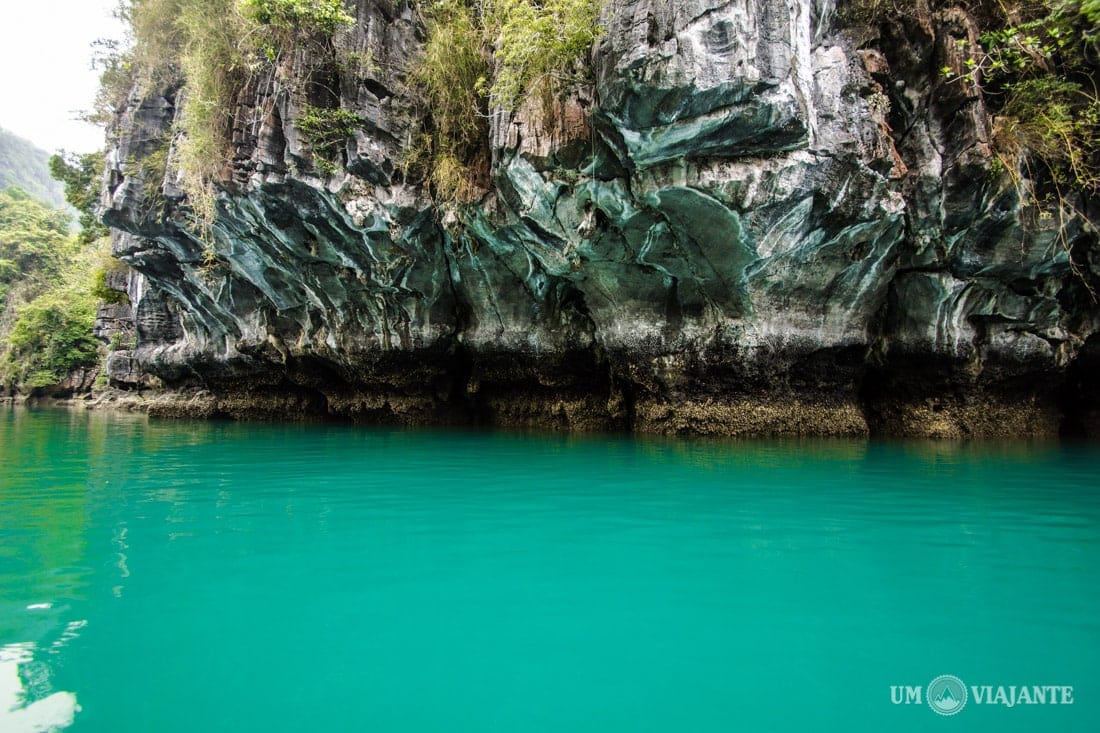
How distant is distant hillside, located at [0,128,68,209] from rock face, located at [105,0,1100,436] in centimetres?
7917

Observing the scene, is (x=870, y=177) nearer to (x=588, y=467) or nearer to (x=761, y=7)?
(x=761, y=7)

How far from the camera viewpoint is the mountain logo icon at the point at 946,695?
1.71 meters

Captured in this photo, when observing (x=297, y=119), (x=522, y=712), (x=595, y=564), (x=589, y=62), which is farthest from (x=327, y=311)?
(x=522, y=712)

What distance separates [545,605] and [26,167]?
105 meters

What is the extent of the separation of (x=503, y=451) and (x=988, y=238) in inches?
297

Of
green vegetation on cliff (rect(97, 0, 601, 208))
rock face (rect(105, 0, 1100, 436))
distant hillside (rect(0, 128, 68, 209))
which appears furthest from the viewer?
distant hillside (rect(0, 128, 68, 209))

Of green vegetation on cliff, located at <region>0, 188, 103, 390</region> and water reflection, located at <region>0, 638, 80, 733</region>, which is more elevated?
green vegetation on cliff, located at <region>0, 188, 103, 390</region>

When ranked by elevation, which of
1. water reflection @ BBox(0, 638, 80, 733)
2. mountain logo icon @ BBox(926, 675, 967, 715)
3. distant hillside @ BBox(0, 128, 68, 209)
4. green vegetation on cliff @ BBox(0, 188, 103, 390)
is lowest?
water reflection @ BBox(0, 638, 80, 733)

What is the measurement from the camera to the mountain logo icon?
5.60 ft

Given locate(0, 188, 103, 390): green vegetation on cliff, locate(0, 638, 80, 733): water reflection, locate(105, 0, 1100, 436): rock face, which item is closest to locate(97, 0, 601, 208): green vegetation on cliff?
locate(105, 0, 1100, 436): rock face

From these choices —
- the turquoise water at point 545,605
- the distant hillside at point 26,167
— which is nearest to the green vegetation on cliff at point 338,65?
the turquoise water at point 545,605

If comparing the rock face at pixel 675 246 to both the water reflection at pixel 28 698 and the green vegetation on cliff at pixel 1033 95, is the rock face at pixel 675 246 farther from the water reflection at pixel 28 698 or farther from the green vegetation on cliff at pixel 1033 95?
the water reflection at pixel 28 698

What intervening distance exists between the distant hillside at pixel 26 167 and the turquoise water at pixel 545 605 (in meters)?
86.7

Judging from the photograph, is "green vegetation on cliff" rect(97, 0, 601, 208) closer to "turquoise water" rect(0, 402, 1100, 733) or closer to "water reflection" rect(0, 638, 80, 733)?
"turquoise water" rect(0, 402, 1100, 733)
